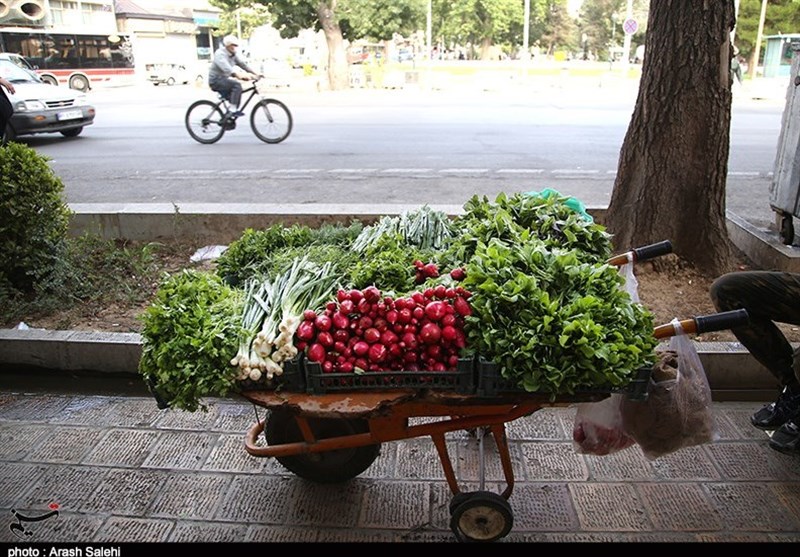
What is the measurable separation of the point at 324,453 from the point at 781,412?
2.24 metres

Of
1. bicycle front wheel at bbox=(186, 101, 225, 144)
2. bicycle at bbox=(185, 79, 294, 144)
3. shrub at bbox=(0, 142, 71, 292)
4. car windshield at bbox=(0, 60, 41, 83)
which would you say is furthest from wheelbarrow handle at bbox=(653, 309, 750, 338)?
car windshield at bbox=(0, 60, 41, 83)

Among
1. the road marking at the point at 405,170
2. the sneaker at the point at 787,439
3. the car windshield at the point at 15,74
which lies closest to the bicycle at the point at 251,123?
the road marking at the point at 405,170

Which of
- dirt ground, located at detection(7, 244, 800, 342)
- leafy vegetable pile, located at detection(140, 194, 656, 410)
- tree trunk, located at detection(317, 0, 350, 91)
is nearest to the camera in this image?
leafy vegetable pile, located at detection(140, 194, 656, 410)

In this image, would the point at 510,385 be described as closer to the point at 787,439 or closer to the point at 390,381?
the point at 390,381

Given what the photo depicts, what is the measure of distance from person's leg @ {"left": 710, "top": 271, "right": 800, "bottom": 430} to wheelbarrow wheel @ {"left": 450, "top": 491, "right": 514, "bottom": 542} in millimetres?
1378

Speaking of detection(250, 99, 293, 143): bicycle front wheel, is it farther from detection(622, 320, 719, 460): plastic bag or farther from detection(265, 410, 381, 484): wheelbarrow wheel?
detection(622, 320, 719, 460): plastic bag

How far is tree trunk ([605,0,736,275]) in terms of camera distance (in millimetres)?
4645

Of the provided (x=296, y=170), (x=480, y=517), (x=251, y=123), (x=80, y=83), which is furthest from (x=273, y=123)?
(x=80, y=83)

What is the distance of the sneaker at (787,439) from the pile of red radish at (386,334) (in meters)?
1.90

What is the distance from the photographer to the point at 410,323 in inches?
95.3

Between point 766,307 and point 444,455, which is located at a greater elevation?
point 766,307

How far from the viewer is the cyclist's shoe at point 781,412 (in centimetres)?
323

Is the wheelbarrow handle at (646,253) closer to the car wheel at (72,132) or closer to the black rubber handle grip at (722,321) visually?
the black rubber handle grip at (722,321)

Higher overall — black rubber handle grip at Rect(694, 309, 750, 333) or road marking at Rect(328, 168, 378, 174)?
black rubber handle grip at Rect(694, 309, 750, 333)
